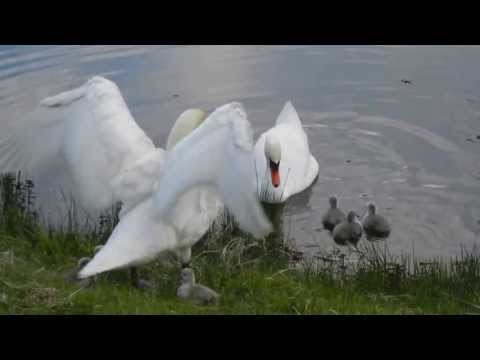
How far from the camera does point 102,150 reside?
8070mm

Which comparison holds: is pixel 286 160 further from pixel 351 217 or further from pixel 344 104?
pixel 344 104

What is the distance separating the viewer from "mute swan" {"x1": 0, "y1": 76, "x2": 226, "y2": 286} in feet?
25.2

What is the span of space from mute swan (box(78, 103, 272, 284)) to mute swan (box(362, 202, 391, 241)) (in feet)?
9.98

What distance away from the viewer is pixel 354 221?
10352 mm

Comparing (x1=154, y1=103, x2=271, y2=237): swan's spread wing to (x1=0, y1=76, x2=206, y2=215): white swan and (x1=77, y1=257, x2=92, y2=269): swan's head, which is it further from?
(x1=77, y1=257, x2=92, y2=269): swan's head

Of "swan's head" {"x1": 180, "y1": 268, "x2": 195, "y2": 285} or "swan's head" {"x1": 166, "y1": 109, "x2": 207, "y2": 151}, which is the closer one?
"swan's head" {"x1": 180, "y1": 268, "x2": 195, "y2": 285}

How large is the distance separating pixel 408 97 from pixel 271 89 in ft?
7.58

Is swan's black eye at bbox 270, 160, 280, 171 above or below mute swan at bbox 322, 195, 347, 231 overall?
above

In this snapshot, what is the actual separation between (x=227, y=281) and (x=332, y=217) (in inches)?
126

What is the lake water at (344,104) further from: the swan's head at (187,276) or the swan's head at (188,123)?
the swan's head at (187,276)

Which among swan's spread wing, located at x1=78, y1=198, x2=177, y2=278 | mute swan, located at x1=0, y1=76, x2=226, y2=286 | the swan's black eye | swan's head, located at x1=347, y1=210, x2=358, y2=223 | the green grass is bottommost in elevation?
swan's head, located at x1=347, y1=210, x2=358, y2=223

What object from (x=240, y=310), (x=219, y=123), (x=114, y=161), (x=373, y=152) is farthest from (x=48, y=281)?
(x=373, y=152)

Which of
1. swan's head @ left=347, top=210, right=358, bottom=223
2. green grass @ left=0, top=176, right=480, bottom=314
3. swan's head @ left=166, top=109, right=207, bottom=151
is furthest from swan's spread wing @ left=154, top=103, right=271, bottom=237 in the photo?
swan's head @ left=347, top=210, right=358, bottom=223

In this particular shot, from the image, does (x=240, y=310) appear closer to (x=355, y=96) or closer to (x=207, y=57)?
(x=355, y=96)
